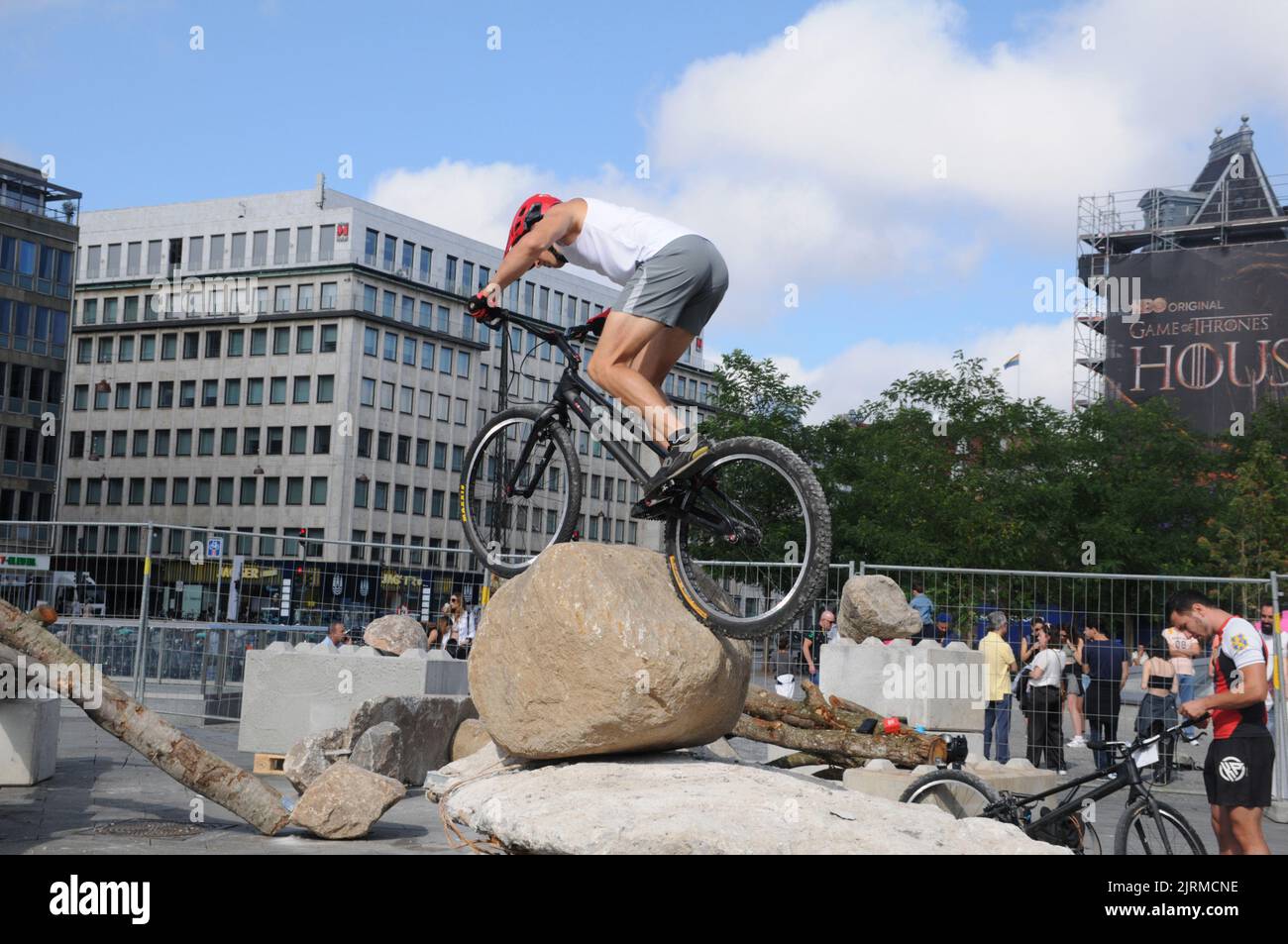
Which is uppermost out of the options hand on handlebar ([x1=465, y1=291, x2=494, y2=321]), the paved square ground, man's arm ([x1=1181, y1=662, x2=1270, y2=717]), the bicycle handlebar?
hand on handlebar ([x1=465, y1=291, x2=494, y2=321])

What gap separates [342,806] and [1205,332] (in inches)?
2395

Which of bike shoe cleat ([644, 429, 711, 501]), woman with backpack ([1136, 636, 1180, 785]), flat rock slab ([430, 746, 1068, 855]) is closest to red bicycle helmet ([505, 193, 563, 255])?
bike shoe cleat ([644, 429, 711, 501])

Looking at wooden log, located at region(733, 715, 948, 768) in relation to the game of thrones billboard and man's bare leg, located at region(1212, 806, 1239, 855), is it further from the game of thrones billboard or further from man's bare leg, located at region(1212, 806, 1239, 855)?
the game of thrones billboard

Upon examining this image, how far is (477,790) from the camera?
787 cm

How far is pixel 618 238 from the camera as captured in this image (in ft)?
24.6

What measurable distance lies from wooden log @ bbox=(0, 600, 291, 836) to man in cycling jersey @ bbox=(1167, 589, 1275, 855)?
5682 millimetres

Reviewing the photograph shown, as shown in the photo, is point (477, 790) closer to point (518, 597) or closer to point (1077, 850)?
point (518, 597)

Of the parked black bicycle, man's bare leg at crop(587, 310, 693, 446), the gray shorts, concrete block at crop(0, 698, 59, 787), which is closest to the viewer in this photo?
man's bare leg at crop(587, 310, 693, 446)

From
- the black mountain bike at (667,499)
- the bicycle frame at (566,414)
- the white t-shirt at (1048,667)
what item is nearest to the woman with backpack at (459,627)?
the white t-shirt at (1048,667)

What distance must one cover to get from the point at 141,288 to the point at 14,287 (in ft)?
78.7

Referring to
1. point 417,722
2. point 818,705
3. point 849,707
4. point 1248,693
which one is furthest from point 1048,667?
point 417,722

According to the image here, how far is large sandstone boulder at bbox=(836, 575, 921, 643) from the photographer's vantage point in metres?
15.2

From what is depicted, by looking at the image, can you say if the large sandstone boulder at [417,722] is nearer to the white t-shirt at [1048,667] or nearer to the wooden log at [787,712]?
the wooden log at [787,712]
